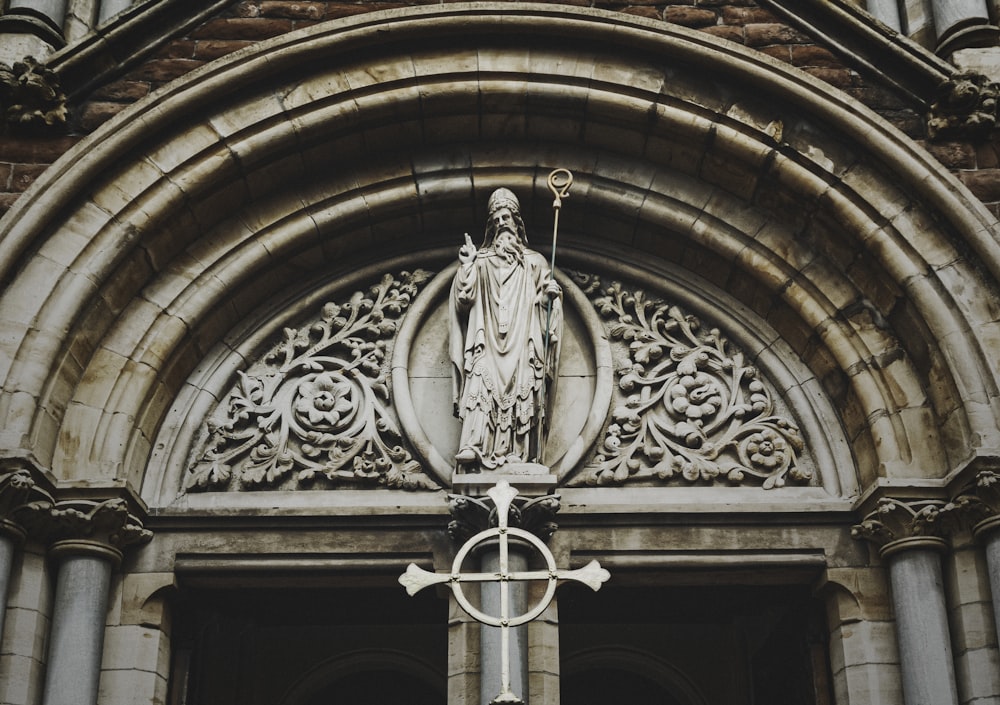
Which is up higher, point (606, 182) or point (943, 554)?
point (606, 182)

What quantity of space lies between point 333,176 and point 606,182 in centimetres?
174

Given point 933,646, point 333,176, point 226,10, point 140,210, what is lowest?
point 933,646

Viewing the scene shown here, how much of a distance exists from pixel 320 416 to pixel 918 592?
3.61 metres

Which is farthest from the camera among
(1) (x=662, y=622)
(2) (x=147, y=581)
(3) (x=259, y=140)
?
(1) (x=662, y=622)

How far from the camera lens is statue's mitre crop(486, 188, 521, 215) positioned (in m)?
8.90

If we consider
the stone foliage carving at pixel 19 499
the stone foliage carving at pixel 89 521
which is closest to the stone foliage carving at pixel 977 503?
the stone foliage carving at pixel 89 521

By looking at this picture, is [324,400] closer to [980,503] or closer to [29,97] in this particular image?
[29,97]

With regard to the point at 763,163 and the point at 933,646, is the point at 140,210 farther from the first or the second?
the point at 933,646

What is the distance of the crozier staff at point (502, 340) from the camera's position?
324 inches

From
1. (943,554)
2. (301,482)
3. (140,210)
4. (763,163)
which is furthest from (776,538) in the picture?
(140,210)

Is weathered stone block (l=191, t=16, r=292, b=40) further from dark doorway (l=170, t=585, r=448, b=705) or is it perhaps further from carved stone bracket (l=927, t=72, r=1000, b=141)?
carved stone bracket (l=927, t=72, r=1000, b=141)

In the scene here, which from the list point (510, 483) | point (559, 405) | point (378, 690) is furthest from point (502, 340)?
point (378, 690)

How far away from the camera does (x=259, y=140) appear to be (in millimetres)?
8656

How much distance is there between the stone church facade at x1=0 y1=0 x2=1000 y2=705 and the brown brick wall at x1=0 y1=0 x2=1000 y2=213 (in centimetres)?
2
